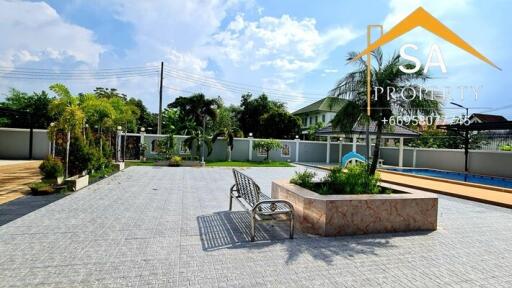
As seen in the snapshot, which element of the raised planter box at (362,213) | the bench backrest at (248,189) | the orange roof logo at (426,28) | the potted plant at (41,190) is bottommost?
the potted plant at (41,190)

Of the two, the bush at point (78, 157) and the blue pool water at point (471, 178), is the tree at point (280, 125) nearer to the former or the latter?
the blue pool water at point (471, 178)

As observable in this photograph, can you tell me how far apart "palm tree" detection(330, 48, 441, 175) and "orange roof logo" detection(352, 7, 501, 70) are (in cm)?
48

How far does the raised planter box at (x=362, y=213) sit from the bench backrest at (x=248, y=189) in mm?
865

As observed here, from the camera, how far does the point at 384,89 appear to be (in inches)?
336

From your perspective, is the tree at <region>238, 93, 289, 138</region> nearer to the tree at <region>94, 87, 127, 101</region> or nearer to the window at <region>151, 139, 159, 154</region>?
the tree at <region>94, 87, 127, 101</region>

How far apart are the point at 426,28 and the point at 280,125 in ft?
82.7

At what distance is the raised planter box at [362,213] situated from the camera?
474 centimetres

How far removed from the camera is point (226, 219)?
5.61 meters

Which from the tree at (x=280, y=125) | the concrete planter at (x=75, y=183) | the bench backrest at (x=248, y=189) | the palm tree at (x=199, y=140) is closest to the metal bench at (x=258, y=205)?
the bench backrest at (x=248, y=189)

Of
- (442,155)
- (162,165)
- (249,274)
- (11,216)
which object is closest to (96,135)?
(162,165)

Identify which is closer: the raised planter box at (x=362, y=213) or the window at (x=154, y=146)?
the raised planter box at (x=362, y=213)

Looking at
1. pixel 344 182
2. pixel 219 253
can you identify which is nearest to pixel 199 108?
pixel 344 182

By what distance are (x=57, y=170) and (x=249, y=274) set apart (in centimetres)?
→ 742

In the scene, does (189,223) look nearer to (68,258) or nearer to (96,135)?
(68,258)
